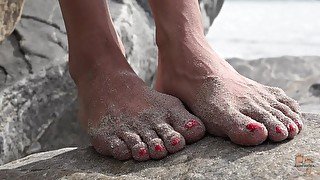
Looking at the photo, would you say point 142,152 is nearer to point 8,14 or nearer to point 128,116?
point 128,116

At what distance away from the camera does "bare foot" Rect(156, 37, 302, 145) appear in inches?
50.9

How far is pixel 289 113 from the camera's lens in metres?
1.37

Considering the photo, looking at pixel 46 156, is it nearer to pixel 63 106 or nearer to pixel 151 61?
pixel 63 106

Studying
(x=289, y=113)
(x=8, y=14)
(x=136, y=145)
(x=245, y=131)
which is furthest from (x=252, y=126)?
(x=8, y=14)

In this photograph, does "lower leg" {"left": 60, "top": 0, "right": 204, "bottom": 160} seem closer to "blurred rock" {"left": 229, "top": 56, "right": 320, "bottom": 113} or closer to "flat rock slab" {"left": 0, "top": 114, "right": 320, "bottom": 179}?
"flat rock slab" {"left": 0, "top": 114, "right": 320, "bottom": 179}

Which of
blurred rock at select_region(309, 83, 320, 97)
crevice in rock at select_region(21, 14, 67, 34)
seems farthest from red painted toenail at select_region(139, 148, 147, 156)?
blurred rock at select_region(309, 83, 320, 97)

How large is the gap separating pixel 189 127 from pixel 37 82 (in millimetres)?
782

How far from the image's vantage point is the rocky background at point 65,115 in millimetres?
1259

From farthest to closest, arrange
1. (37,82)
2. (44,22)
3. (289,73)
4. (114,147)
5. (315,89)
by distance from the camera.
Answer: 1. (289,73)
2. (315,89)
3. (44,22)
4. (37,82)
5. (114,147)

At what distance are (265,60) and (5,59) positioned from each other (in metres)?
1.60

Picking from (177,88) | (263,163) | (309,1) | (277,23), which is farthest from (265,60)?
(309,1)

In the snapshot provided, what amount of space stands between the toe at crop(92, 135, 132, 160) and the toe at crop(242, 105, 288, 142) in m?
0.25

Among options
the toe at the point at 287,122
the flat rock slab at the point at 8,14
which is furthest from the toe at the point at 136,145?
the flat rock slab at the point at 8,14

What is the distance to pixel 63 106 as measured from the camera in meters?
2.04
